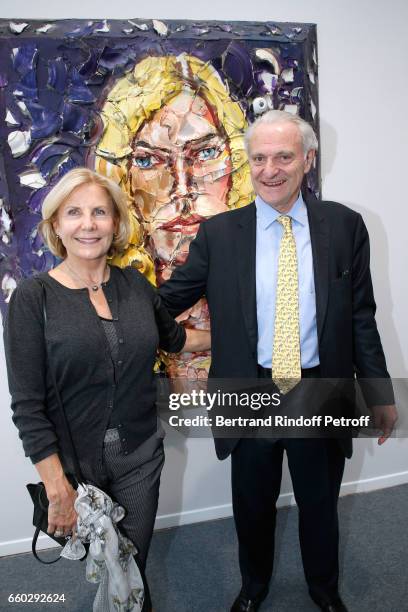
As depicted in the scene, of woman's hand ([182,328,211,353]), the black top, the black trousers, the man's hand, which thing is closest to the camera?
the black top

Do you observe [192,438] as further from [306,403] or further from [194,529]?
[306,403]

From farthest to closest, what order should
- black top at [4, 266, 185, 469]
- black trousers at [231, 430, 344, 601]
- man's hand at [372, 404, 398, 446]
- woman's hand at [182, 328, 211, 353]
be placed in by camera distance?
woman's hand at [182, 328, 211, 353] → man's hand at [372, 404, 398, 446] → black trousers at [231, 430, 344, 601] → black top at [4, 266, 185, 469]

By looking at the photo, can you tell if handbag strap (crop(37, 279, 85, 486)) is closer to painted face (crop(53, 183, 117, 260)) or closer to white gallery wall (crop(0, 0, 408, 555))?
painted face (crop(53, 183, 117, 260))

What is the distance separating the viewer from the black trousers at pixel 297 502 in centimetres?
167

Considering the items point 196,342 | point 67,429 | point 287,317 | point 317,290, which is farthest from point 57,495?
point 317,290

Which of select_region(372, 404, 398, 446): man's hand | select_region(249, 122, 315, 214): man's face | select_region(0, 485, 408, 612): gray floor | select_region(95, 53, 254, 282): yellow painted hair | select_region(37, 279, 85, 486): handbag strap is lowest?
select_region(0, 485, 408, 612): gray floor

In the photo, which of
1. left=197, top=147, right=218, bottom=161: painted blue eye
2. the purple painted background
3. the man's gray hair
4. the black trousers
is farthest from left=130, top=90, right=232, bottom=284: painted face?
the black trousers

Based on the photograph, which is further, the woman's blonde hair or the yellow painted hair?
the yellow painted hair

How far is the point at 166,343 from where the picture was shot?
1.71 m

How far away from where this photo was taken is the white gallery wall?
1.92 metres

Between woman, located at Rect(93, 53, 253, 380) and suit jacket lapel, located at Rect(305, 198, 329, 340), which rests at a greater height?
woman, located at Rect(93, 53, 253, 380)

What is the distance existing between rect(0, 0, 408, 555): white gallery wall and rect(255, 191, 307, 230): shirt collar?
2.06 ft

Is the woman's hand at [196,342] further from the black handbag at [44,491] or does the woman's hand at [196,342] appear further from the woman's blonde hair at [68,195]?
the black handbag at [44,491]

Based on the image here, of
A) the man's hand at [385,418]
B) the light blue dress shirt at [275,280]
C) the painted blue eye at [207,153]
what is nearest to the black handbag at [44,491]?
the light blue dress shirt at [275,280]
